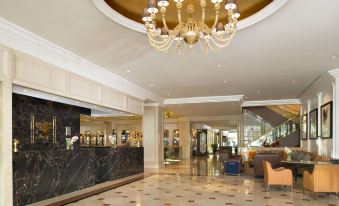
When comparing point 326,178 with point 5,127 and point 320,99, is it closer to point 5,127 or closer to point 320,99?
point 320,99

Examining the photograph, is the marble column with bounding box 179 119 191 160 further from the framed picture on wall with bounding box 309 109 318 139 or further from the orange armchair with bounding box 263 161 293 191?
the orange armchair with bounding box 263 161 293 191

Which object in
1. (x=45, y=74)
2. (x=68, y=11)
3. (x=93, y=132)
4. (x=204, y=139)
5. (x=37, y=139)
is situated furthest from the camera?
(x=204, y=139)

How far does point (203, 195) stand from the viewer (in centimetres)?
726

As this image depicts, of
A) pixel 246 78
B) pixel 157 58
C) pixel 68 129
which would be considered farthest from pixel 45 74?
pixel 246 78

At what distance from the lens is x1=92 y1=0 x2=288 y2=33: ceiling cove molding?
14.7 feet

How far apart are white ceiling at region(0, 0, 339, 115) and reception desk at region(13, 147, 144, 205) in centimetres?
241

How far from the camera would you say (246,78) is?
974 cm

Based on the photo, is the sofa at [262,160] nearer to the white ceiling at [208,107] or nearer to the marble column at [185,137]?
the white ceiling at [208,107]

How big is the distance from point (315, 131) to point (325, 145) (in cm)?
158

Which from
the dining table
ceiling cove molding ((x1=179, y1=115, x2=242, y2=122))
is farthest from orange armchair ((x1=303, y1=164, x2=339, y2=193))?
ceiling cove molding ((x1=179, y1=115, x2=242, y2=122))

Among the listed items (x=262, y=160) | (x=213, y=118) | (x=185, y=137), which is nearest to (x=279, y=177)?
(x=262, y=160)

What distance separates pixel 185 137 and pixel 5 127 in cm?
1794

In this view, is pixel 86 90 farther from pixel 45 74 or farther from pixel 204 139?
pixel 204 139

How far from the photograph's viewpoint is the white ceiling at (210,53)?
471 cm
